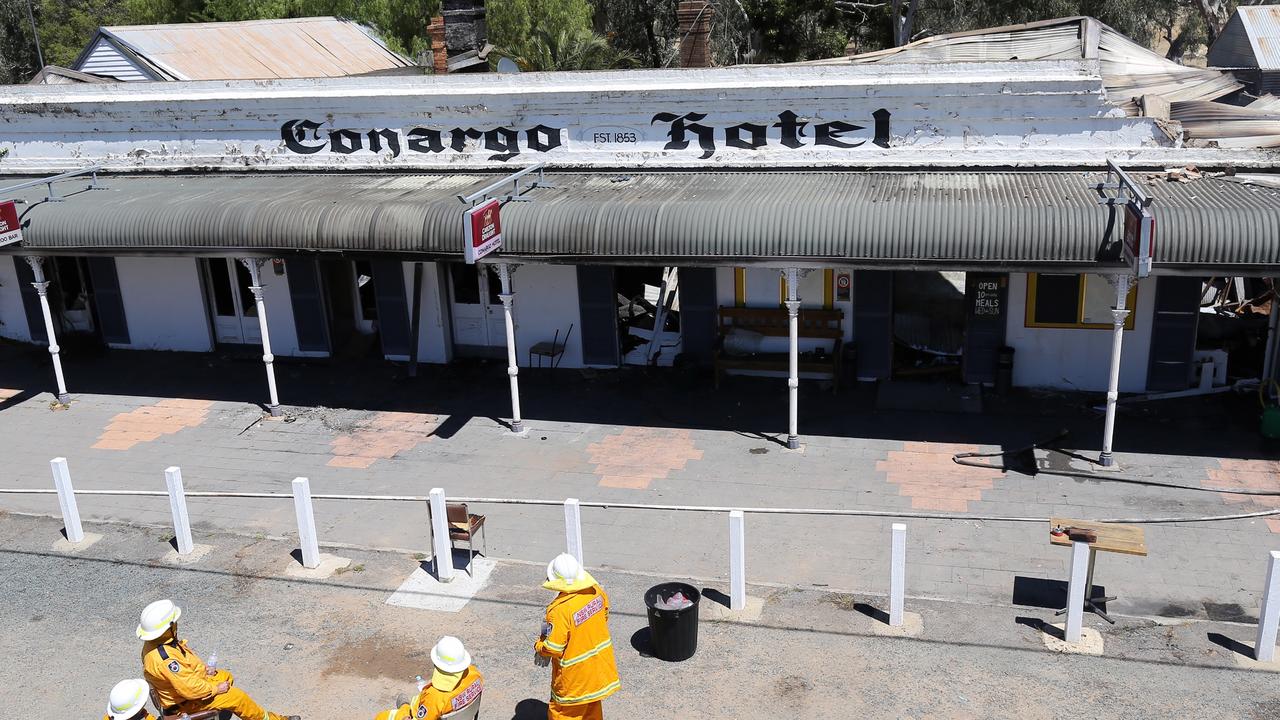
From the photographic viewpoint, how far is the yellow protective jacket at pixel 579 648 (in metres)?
6.70

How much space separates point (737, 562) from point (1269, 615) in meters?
4.19

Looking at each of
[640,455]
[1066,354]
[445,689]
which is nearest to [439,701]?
[445,689]

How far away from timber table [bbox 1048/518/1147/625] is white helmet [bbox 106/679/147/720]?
6.88 meters

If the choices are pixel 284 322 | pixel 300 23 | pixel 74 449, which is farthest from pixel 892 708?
pixel 300 23

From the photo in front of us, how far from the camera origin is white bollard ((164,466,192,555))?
10477 mm

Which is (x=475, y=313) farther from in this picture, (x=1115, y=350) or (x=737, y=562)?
(x=1115, y=350)

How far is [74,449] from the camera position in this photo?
47.6 feet

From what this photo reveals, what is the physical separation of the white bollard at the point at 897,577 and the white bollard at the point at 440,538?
4.10 metres

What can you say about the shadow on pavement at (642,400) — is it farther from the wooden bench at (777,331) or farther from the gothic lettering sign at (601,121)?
the gothic lettering sign at (601,121)

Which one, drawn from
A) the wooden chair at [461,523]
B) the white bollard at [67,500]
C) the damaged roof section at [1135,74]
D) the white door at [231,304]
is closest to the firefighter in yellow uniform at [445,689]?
the wooden chair at [461,523]

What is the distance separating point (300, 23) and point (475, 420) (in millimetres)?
16961

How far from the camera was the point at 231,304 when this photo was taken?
60.1 feet

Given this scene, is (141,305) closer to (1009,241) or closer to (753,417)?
(753,417)

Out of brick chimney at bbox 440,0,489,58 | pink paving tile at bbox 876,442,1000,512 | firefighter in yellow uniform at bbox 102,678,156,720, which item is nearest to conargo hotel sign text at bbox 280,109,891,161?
brick chimney at bbox 440,0,489,58
